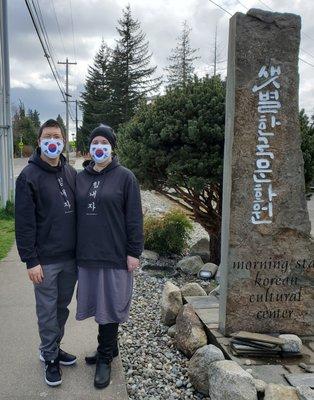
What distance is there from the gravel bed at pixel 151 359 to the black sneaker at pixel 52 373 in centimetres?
56

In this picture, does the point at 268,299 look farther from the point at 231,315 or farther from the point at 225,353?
the point at 225,353

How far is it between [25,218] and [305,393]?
2.21 metres

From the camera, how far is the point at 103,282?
10.6 ft

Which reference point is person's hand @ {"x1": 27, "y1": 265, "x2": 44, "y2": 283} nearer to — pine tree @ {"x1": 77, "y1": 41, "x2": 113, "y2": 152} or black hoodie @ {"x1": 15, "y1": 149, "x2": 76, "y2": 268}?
black hoodie @ {"x1": 15, "y1": 149, "x2": 76, "y2": 268}

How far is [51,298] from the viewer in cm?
325

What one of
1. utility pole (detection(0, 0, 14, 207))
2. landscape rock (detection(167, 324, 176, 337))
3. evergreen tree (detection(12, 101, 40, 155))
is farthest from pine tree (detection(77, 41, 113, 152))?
landscape rock (detection(167, 324, 176, 337))

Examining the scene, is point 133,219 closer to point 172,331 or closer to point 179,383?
point 179,383

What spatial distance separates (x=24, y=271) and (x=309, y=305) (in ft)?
14.1

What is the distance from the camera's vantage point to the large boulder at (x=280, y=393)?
9.34 feet

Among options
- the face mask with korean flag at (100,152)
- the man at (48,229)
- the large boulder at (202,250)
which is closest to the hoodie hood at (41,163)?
the man at (48,229)

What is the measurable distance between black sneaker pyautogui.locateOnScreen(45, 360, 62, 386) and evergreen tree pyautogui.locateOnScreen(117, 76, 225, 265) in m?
3.00

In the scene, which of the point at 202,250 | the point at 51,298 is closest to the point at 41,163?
the point at 51,298

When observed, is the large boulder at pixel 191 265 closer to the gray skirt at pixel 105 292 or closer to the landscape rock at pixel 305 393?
the gray skirt at pixel 105 292

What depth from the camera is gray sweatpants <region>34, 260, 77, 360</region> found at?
3.21m
